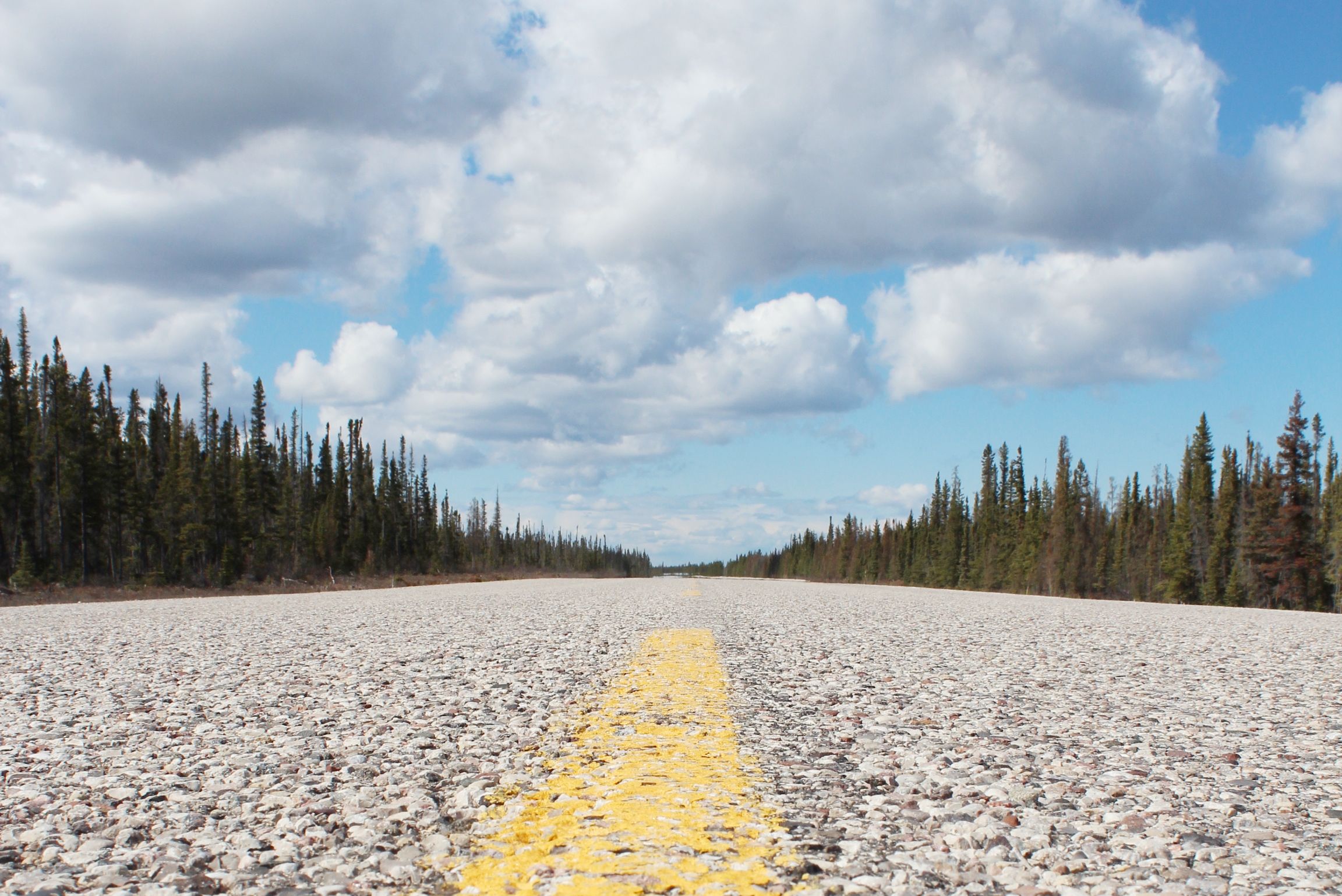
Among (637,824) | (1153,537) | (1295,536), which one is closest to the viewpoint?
(637,824)

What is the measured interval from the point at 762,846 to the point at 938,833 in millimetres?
681

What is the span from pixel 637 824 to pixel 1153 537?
85564 mm

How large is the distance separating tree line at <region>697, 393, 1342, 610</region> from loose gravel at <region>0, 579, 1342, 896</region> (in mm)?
53637

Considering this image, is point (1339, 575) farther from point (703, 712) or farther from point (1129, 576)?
point (703, 712)

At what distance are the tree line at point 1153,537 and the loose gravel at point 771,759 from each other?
53637 millimetres

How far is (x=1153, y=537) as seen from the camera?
75438 millimetres

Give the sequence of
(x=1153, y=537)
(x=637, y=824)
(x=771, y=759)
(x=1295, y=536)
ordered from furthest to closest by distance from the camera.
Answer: (x=1153, y=537)
(x=1295, y=536)
(x=771, y=759)
(x=637, y=824)

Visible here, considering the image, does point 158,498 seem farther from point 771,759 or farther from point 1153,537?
point 1153,537

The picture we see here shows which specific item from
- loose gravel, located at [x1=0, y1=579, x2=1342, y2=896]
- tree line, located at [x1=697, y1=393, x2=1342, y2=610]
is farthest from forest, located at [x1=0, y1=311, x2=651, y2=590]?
tree line, located at [x1=697, y1=393, x2=1342, y2=610]

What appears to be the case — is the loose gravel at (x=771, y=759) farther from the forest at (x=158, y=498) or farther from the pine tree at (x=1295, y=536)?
the pine tree at (x=1295, y=536)

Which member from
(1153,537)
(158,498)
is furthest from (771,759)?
(1153,537)

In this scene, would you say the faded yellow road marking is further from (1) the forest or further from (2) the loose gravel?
(1) the forest

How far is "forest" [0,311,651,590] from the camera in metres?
46.2

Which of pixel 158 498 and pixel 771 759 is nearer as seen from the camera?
pixel 771 759
